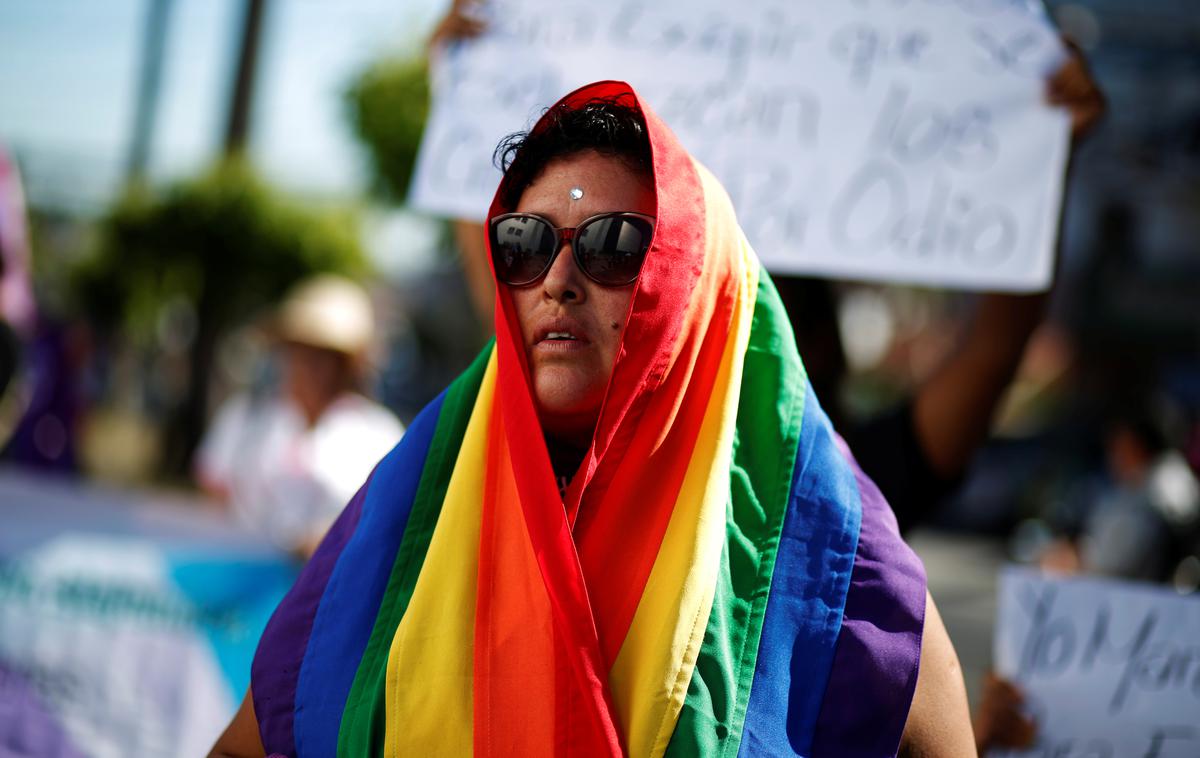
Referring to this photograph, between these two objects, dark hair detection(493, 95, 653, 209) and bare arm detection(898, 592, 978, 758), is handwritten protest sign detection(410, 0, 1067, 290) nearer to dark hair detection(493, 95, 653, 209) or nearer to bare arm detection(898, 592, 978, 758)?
dark hair detection(493, 95, 653, 209)

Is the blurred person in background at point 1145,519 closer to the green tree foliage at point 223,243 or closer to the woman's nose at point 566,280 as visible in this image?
the woman's nose at point 566,280

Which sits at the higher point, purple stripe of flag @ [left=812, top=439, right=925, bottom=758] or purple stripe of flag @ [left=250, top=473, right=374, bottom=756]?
purple stripe of flag @ [left=812, top=439, right=925, bottom=758]

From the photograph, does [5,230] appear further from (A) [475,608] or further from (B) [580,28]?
(A) [475,608]

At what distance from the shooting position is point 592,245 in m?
1.71

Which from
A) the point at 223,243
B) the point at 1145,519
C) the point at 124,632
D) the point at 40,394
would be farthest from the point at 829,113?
the point at 223,243

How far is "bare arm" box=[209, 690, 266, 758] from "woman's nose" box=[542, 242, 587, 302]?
30.7 inches

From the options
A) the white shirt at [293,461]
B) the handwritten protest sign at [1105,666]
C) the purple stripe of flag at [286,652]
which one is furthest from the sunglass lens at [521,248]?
the white shirt at [293,461]

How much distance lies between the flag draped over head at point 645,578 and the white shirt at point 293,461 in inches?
84.3

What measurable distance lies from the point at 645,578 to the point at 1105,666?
144cm

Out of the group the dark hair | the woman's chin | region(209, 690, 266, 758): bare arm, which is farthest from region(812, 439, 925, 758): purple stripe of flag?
region(209, 690, 266, 758): bare arm

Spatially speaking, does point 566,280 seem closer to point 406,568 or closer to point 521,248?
point 521,248

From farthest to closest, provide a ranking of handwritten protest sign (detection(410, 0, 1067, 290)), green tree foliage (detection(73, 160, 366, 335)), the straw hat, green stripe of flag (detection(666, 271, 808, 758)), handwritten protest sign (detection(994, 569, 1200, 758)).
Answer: green tree foliage (detection(73, 160, 366, 335)) < the straw hat < handwritten protest sign (detection(410, 0, 1067, 290)) < handwritten protest sign (detection(994, 569, 1200, 758)) < green stripe of flag (detection(666, 271, 808, 758))

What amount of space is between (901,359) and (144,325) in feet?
60.1

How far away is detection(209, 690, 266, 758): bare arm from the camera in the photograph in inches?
68.7
